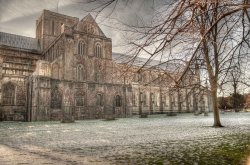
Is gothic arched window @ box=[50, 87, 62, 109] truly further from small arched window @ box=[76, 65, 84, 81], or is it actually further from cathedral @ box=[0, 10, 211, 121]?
small arched window @ box=[76, 65, 84, 81]

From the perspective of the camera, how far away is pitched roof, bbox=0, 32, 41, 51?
43.6m

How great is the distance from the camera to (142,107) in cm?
4944

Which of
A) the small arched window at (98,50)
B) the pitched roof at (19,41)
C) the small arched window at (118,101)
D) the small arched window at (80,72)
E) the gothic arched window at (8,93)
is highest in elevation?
the pitched roof at (19,41)

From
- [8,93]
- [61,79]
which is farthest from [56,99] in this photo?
[8,93]

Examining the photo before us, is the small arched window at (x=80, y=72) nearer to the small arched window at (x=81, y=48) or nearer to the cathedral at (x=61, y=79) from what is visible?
the cathedral at (x=61, y=79)

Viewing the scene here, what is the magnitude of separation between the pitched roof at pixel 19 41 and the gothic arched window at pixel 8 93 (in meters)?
11.2

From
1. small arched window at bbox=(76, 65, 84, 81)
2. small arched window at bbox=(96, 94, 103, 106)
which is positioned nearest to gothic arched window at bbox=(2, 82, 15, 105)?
small arched window at bbox=(76, 65, 84, 81)

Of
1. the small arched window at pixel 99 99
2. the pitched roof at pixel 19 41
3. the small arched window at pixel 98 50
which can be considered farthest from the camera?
the pitched roof at pixel 19 41

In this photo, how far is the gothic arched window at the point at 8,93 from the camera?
34250mm

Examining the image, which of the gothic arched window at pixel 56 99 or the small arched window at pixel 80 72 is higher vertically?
the small arched window at pixel 80 72

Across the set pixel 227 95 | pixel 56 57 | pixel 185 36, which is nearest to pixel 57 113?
pixel 56 57

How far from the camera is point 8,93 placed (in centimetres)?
3466

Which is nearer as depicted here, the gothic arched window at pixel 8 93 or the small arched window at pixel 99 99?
the small arched window at pixel 99 99

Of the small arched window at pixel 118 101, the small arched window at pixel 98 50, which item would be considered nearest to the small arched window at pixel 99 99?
the small arched window at pixel 118 101
